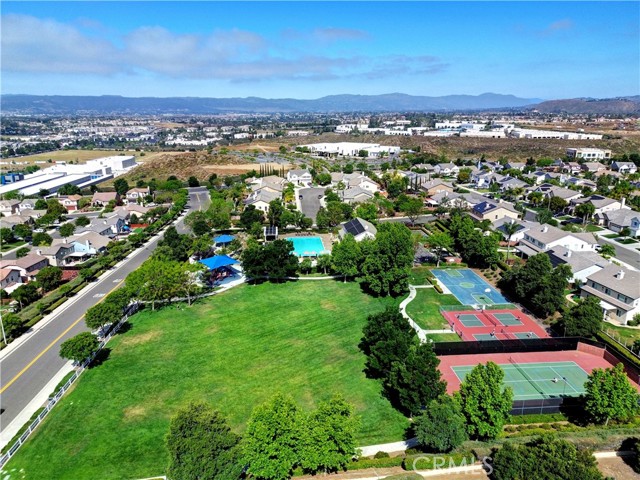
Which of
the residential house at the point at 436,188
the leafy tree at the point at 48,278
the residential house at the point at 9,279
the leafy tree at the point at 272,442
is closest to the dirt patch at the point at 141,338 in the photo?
the leafy tree at the point at 48,278

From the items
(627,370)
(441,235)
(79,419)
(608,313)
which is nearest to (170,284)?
(79,419)

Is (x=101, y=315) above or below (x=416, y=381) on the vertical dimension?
below

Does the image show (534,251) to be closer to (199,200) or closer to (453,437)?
(453,437)

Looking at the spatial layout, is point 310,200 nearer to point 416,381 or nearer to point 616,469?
point 416,381

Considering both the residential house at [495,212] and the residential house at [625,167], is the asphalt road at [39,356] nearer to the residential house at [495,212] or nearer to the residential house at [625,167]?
the residential house at [495,212]

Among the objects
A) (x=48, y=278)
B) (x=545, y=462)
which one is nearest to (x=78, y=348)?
(x=48, y=278)

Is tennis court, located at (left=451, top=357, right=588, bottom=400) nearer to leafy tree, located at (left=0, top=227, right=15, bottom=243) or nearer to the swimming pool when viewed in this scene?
the swimming pool
